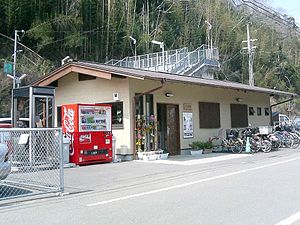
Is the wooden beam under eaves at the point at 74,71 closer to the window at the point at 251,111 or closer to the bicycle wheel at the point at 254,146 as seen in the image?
the bicycle wheel at the point at 254,146

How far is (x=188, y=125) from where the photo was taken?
63.9ft

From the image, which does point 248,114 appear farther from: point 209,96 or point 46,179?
point 46,179

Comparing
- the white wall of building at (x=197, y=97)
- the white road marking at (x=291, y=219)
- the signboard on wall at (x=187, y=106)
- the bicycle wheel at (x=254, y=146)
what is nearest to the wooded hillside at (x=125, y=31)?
the white wall of building at (x=197, y=97)

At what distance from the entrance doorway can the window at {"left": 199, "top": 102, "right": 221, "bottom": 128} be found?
205 centimetres

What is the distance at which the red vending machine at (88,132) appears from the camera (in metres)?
14.9

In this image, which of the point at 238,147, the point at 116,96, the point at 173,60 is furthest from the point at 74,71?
the point at 173,60

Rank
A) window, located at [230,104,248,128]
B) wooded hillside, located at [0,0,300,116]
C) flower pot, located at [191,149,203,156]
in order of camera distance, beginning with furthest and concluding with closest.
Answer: wooded hillside, located at [0,0,300,116]
window, located at [230,104,248,128]
flower pot, located at [191,149,203,156]

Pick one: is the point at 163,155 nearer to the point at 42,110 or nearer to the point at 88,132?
the point at 88,132

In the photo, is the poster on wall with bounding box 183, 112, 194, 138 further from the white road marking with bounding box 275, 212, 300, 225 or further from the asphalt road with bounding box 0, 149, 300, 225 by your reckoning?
the white road marking with bounding box 275, 212, 300, 225

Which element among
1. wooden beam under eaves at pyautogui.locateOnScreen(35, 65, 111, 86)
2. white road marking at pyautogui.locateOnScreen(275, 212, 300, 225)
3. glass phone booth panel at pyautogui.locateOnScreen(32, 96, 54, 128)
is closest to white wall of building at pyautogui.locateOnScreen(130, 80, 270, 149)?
wooden beam under eaves at pyautogui.locateOnScreen(35, 65, 111, 86)

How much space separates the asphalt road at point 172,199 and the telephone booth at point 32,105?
3.16m

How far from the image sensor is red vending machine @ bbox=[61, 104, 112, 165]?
14.9 metres

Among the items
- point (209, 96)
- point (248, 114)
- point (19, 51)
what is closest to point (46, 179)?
point (209, 96)

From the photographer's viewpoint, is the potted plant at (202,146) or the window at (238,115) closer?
the potted plant at (202,146)
